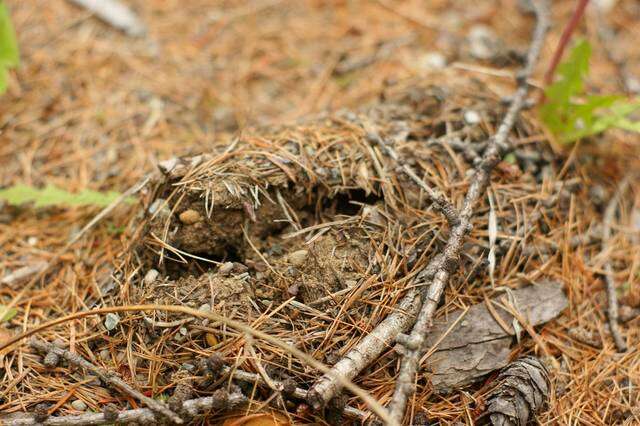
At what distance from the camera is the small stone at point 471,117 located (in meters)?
2.71

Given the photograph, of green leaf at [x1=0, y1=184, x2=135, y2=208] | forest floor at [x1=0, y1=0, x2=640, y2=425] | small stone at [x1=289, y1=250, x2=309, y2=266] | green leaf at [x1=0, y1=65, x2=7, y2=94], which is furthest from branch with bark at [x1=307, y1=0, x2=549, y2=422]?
green leaf at [x1=0, y1=65, x2=7, y2=94]

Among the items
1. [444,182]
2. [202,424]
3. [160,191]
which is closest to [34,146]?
[160,191]

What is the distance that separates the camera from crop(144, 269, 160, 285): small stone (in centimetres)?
212

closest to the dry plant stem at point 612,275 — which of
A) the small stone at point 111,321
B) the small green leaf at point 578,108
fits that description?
the small green leaf at point 578,108

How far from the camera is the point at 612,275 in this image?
2482 millimetres

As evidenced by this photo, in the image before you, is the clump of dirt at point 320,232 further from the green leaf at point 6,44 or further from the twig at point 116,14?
the twig at point 116,14

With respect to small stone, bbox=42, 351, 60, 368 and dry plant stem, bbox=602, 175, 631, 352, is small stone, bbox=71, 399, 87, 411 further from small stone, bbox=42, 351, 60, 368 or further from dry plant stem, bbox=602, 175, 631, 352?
dry plant stem, bbox=602, 175, 631, 352

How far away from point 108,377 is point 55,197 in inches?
41.4

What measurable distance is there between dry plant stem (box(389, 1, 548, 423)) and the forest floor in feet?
0.46

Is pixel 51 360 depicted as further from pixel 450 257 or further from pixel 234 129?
pixel 234 129

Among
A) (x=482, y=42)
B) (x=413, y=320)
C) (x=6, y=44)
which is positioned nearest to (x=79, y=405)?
(x=413, y=320)

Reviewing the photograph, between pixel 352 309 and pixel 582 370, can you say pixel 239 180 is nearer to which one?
pixel 352 309

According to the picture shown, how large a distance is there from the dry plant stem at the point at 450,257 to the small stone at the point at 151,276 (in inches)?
39.8

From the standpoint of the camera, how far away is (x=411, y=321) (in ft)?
6.48
